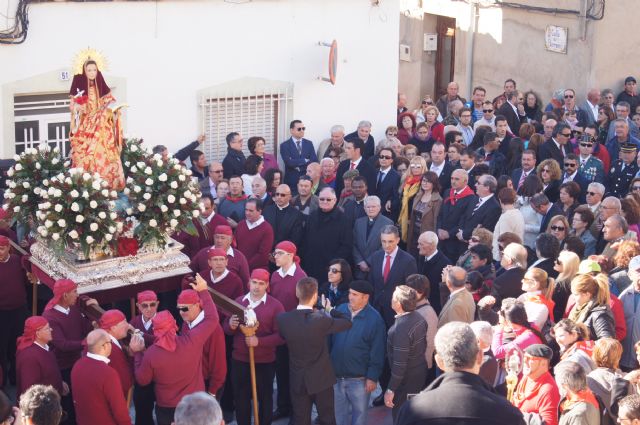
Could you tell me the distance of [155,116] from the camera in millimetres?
13719

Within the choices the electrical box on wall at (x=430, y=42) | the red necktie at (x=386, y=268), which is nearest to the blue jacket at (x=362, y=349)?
the red necktie at (x=386, y=268)

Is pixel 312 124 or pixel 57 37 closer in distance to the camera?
pixel 57 37

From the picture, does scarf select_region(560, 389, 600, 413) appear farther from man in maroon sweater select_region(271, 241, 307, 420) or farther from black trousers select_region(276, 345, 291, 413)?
black trousers select_region(276, 345, 291, 413)

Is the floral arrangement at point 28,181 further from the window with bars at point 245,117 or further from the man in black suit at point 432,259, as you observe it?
the window with bars at point 245,117

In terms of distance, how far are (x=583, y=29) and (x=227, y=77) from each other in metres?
8.51

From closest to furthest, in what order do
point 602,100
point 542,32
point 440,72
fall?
point 602,100 < point 542,32 < point 440,72

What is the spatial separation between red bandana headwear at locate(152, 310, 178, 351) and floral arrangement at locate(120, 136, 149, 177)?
259 cm

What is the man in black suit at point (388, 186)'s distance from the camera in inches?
502

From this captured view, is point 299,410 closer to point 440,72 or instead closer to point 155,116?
point 155,116

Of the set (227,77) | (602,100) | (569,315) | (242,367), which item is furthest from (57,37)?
(602,100)

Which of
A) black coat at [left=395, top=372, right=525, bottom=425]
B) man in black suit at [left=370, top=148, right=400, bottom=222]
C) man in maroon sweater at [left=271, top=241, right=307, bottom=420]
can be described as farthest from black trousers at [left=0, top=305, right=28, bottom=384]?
black coat at [left=395, top=372, right=525, bottom=425]

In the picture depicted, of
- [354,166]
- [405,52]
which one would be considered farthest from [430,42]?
[354,166]

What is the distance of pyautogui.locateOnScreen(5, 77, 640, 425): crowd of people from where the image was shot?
23.1 feet

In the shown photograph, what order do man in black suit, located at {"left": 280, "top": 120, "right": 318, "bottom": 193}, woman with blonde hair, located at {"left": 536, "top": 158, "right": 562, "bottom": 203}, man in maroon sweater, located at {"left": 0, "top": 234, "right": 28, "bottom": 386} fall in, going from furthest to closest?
man in black suit, located at {"left": 280, "top": 120, "right": 318, "bottom": 193}, woman with blonde hair, located at {"left": 536, "top": 158, "right": 562, "bottom": 203}, man in maroon sweater, located at {"left": 0, "top": 234, "right": 28, "bottom": 386}
